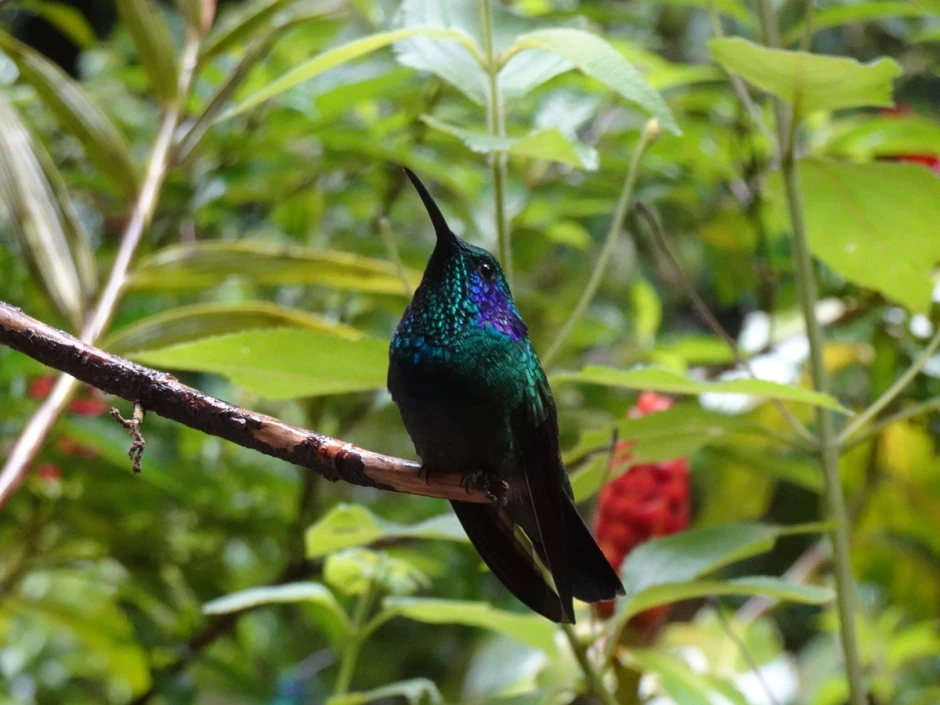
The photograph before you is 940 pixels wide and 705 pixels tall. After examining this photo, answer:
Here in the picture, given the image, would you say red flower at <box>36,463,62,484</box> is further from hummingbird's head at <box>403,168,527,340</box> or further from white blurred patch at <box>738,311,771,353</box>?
white blurred patch at <box>738,311,771,353</box>

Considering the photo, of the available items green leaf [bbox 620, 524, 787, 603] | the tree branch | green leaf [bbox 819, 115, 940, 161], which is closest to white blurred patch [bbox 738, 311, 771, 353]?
green leaf [bbox 819, 115, 940, 161]

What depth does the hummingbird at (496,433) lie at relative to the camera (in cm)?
79

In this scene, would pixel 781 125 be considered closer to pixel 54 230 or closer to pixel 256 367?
pixel 256 367

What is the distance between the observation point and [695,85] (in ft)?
7.75

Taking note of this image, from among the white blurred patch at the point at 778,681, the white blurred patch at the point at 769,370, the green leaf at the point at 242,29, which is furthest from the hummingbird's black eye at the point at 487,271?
the white blurred patch at the point at 778,681

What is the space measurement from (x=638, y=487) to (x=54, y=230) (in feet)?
2.91

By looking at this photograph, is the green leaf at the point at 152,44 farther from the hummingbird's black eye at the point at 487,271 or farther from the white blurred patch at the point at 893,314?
the white blurred patch at the point at 893,314

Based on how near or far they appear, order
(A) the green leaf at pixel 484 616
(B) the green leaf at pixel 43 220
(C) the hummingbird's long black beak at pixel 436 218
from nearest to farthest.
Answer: (C) the hummingbird's long black beak at pixel 436 218 → (A) the green leaf at pixel 484 616 → (B) the green leaf at pixel 43 220

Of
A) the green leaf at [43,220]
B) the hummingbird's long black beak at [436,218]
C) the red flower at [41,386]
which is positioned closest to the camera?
the hummingbird's long black beak at [436,218]

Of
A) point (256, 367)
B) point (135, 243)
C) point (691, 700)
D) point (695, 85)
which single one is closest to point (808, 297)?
point (691, 700)

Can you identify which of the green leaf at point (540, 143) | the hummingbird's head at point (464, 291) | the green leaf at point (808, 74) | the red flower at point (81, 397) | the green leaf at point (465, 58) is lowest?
the red flower at point (81, 397)

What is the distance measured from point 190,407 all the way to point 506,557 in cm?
36

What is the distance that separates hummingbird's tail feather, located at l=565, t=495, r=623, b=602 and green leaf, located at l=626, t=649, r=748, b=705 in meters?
0.49

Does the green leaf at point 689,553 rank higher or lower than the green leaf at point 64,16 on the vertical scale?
lower
